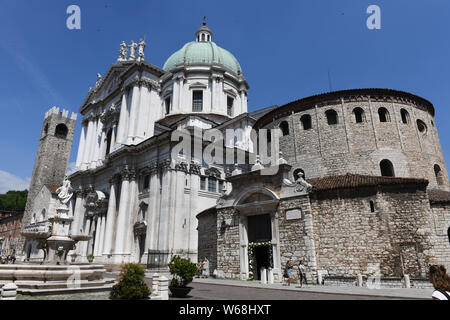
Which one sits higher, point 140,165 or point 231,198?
point 140,165

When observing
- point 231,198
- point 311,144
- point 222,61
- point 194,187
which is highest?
point 222,61

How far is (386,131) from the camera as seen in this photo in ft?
64.7

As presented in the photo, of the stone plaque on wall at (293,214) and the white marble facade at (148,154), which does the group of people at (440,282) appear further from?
the white marble facade at (148,154)

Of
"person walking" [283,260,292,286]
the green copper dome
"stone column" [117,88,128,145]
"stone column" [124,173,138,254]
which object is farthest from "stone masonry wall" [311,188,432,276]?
the green copper dome

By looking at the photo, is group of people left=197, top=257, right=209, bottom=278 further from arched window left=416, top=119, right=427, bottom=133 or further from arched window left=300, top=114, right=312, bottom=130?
arched window left=416, top=119, right=427, bottom=133

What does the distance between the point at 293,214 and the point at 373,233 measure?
3841 millimetres

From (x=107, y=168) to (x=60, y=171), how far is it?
2990 centimetres

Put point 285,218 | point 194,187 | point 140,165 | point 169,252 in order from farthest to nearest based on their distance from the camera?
1. point 140,165
2. point 194,187
3. point 169,252
4. point 285,218

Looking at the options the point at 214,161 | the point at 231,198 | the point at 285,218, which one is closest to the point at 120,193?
the point at 214,161

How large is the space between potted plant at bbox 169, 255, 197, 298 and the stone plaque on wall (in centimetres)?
677
